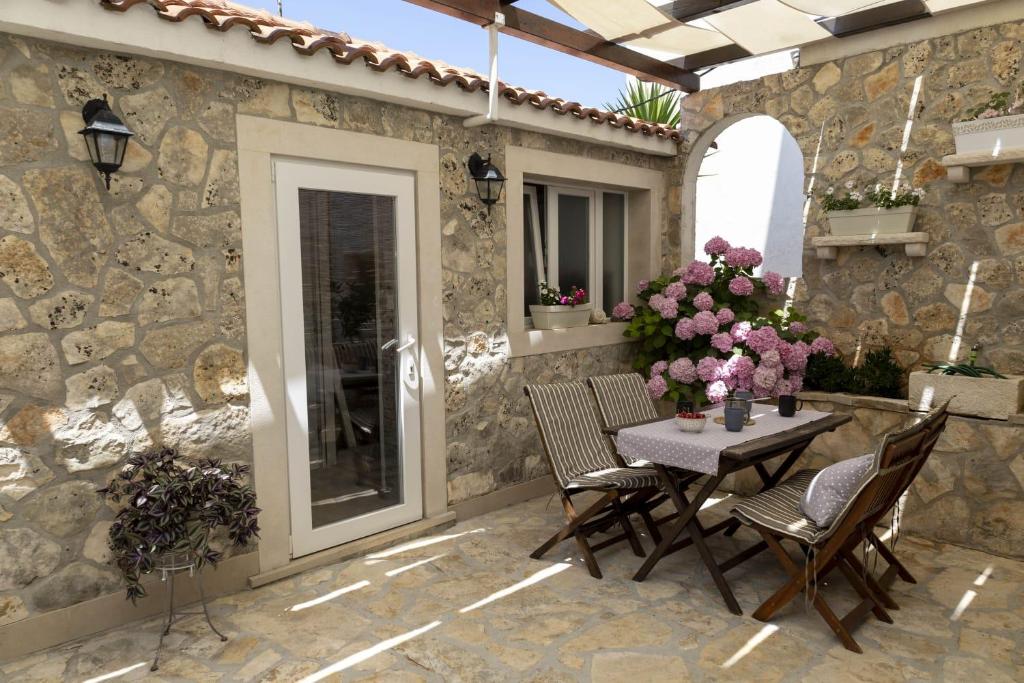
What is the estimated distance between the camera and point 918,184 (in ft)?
15.3

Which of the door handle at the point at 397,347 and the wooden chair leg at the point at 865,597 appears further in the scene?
the door handle at the point at 397,347

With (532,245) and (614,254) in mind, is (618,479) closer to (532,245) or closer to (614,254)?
(532,245)

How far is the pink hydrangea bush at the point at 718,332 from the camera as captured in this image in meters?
4.93

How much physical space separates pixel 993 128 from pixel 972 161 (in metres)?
0.21

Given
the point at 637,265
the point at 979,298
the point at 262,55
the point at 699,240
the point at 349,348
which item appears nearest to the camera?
the point at 262,55

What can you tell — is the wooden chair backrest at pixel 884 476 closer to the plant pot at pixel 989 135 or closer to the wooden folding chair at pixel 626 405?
the wooden folding chair at pixel 626 405

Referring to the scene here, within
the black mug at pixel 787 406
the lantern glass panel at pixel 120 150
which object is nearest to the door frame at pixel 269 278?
the lantern glass panel at pixel 120 150

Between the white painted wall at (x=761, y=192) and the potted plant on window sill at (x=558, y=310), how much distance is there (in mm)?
2896

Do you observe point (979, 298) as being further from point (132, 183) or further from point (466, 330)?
point (132, 183)

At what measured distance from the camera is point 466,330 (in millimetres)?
4605

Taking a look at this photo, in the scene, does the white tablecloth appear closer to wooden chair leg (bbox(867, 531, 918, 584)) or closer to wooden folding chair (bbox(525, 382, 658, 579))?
wooden folding chair (bbox(525, 382, 658, 579))

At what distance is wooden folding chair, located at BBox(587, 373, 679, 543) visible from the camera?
417 cm

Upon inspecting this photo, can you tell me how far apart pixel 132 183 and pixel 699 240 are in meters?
6.94

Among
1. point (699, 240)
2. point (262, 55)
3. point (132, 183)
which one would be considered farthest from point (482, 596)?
point (699, 240)
